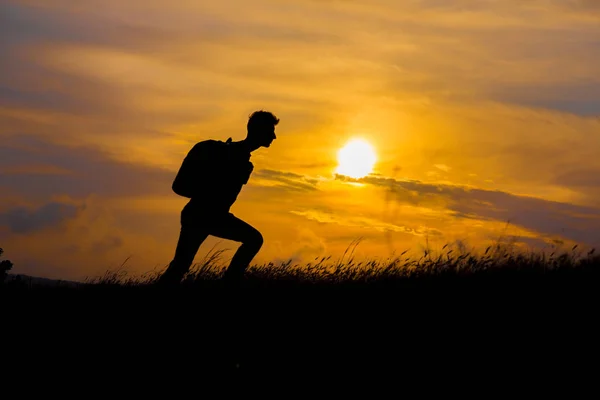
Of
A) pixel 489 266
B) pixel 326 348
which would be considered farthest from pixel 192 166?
pixel 489 266

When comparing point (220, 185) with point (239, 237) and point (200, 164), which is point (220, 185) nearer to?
point (200, 164)

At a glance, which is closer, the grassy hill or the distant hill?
the grassy hill

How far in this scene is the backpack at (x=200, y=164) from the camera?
34.4 feet

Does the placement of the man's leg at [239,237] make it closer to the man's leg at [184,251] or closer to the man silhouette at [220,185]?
the man silhouette at [220,185]

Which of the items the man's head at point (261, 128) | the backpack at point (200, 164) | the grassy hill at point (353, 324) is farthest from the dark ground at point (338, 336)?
the man's head at point (261, 128)

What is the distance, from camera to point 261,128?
34.3ft

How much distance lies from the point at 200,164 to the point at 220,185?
0.37 metres

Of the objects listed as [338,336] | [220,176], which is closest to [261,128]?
[220,176]

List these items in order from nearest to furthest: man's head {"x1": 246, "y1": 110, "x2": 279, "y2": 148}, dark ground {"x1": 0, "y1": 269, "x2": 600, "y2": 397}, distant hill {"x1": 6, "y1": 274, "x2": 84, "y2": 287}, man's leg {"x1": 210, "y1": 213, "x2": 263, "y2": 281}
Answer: dark ground {"x1": 0, "y1": 269, "x2": 600, "y2": 397}
man's head {"x1": 246, "y1": 110, "x2": 279, "y2": 148}
man's leg {"x1": 210, "y1": 213, "x2": 263, "y2": 281}
distant hill {"x1": 6, "y1": 274, "x2": 84, "y2": 287}

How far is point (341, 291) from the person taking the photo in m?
12.5

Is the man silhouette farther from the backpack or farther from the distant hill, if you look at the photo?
the distant hill

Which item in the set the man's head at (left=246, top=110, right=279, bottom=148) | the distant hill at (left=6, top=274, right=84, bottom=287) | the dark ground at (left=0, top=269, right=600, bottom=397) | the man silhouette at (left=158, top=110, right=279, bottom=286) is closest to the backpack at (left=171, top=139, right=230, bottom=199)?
the man silhouette at (left=158, top=110, right=279, bottom=286)

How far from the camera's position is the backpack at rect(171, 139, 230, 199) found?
1050cm

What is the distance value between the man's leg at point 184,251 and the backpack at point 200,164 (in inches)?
22.7
